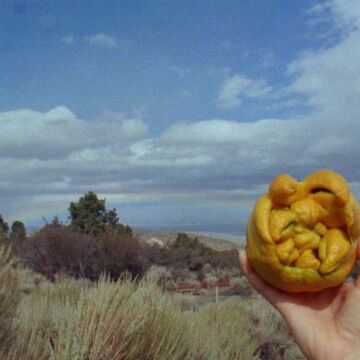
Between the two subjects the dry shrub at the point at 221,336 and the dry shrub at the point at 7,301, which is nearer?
the dry shrub at the point at 7,301

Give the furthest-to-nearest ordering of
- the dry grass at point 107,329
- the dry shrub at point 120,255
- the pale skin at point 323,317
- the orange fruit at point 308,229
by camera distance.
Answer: the dry shrub at point 120,255 < the dry grass at point 107,329 < the pale skin at point 323,317 < the orange fruit at point 308,229

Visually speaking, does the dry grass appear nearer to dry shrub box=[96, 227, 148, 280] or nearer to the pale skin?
the pale skin

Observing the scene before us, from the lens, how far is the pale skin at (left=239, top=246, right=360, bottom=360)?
3.23 meters

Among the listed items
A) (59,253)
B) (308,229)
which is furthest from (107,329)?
(59,253)

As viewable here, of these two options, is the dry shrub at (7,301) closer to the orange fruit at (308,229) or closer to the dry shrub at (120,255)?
the orange fruit at (308,229)

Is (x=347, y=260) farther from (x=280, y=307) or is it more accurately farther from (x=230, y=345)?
Result: (x=230, y=345)

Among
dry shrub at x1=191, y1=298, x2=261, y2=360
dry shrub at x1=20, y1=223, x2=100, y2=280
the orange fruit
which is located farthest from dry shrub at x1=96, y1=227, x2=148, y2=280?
the orange fruit

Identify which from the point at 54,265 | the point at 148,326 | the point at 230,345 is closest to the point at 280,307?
the point at 148,326

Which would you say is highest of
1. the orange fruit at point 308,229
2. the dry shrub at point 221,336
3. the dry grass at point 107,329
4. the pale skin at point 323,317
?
the orange fruit at point 308,229

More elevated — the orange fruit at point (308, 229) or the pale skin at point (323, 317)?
the orange fruit at point (308, 229)

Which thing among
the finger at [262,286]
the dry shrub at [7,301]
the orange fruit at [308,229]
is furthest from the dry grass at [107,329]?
the orange fruit at [308,229]

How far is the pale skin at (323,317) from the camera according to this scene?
323 cm

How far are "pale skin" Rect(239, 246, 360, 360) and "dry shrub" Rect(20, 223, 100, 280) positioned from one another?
753 inches

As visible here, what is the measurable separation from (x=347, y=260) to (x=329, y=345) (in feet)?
1.58
